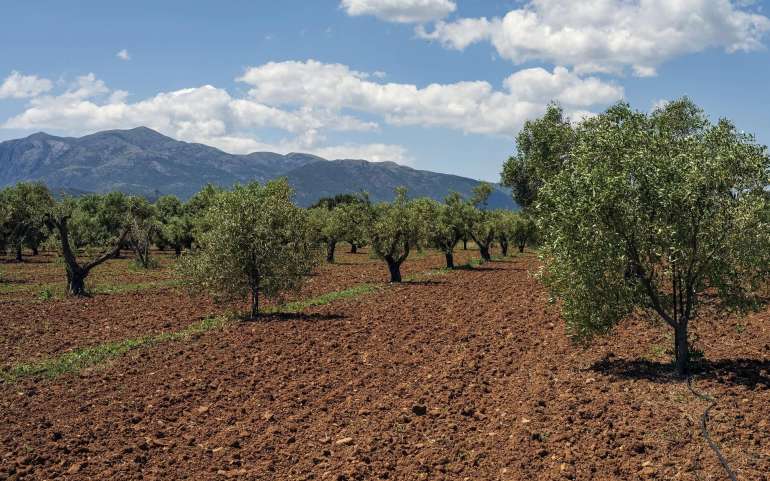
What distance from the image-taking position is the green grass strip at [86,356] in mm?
19203

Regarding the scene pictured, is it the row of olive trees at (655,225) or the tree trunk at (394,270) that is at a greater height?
the row of olive trees at (655,225)

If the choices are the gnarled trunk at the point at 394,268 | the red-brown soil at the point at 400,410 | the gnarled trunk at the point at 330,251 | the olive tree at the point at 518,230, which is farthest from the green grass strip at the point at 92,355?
the olive tree at the point at 518,230

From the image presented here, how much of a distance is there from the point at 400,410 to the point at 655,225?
7611 millimetres

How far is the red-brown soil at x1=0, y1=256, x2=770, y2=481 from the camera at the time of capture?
1137 centimetres

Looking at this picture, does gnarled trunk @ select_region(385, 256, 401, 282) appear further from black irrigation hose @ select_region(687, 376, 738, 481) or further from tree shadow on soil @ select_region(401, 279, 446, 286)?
black irrigation hose @ select_region(687, 376, 738, 481)

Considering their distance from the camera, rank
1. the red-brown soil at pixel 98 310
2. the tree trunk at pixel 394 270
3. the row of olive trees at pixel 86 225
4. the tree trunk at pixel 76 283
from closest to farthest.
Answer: the red-brown soil at pixel 98 310 < the tree trunk at pixel 76 283 < the row of olive trees at pixel 86 225 < the tree trunk at pixel 394 270

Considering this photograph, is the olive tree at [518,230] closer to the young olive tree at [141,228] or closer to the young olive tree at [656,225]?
the young olive tree at [141,228]

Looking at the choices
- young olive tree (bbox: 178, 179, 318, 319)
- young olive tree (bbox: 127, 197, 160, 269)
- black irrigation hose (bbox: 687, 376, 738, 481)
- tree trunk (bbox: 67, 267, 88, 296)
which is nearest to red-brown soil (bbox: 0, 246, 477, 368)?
tree trunk (bbox: 67, 267, 88, 296)

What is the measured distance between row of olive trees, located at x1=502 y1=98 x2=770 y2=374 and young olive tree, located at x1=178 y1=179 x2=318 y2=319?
15.0 meters

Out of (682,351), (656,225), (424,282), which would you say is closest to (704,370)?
(682,351)

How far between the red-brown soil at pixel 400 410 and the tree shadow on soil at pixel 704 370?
0.07m

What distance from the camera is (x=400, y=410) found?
47.6ft

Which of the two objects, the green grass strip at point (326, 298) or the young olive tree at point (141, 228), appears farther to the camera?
the young olive tree at point (141, 228)

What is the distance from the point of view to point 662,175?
14.6 metres
